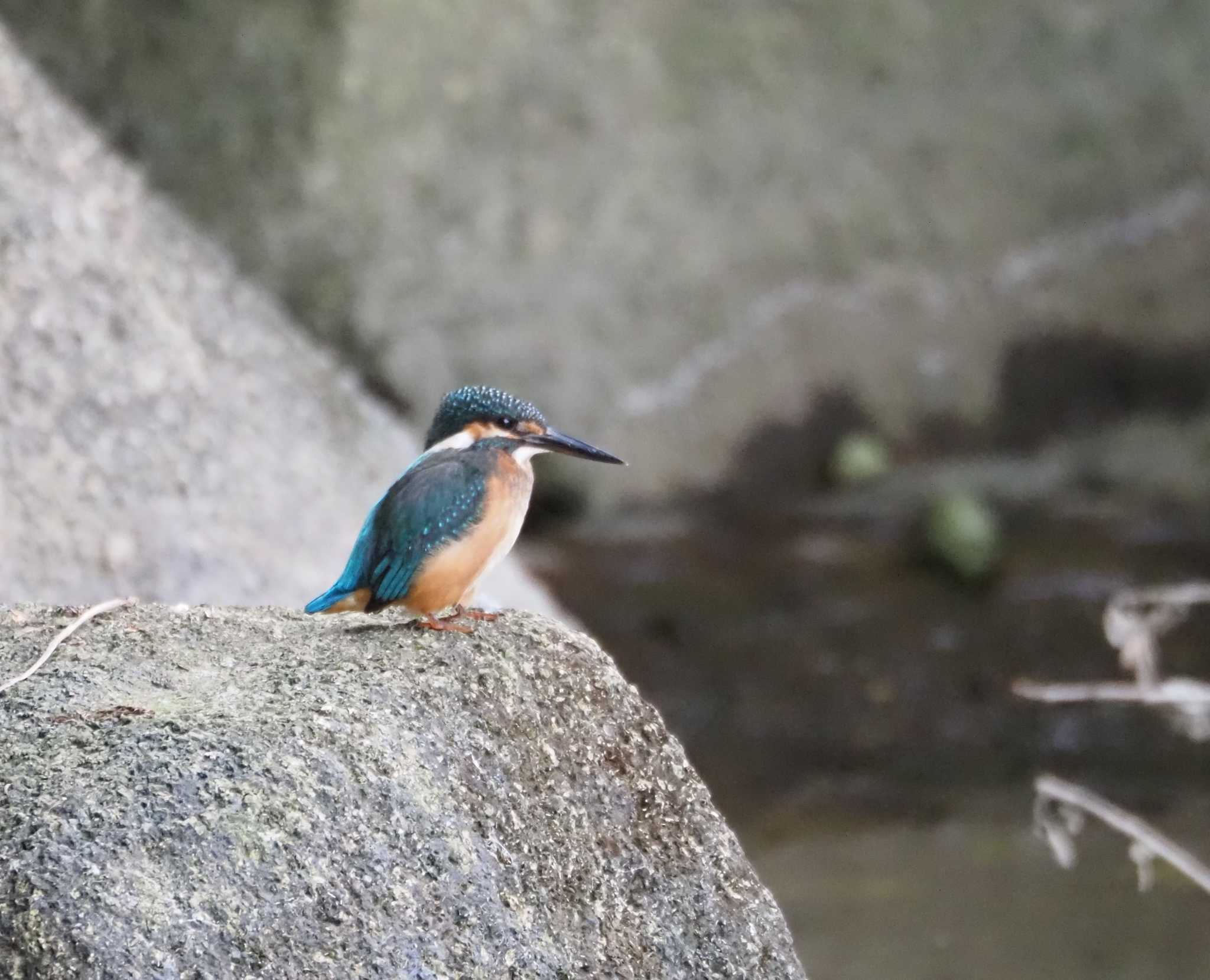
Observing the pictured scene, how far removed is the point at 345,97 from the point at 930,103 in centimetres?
229

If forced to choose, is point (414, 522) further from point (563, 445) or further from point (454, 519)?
point (563, 445)

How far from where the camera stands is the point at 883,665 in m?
5.08

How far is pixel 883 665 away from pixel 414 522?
12.1 ft

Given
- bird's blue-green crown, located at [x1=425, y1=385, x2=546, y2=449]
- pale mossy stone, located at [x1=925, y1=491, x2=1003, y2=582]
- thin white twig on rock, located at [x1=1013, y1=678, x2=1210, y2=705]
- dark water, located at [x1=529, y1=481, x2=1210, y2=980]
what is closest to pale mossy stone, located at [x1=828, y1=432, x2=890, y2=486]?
dark water, located at [x1=529, y1=481, x2=1210, y2=980]

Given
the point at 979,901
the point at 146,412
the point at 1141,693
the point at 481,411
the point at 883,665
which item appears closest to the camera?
the point at 1141,693

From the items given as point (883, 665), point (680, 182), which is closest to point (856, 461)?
point (883, 665)

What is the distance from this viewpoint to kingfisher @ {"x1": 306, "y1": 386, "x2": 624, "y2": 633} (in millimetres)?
1651

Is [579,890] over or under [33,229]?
under

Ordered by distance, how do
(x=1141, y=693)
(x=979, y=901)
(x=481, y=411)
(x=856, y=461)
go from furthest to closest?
(x=856, y=461)
(x=979, y=901)
(x=481, y=411)
(x=1141, y=693)

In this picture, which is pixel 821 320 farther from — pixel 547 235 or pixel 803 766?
pixel 803 766

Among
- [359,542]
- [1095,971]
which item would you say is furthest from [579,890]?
[1095,971]

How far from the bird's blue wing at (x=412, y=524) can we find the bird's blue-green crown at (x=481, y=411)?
2.9 inches

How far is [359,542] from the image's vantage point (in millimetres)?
1700

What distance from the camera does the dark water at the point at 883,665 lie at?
470cm
